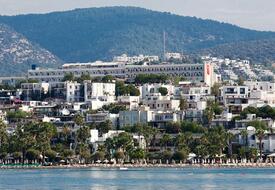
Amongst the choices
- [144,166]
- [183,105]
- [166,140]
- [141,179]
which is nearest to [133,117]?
[183,105]

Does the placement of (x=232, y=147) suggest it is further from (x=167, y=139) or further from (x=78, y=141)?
(x=78, y=141)

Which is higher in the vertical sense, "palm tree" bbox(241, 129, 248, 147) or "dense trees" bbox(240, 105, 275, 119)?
"dense trees" bbox(240, 105, 275, 119)

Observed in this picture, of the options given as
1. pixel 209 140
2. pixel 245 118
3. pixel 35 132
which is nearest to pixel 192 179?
pixel 209 140

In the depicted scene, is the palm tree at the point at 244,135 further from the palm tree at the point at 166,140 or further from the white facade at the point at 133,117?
the white facade at the point at 133,117

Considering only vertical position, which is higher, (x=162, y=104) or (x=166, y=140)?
(x=162, y=104)

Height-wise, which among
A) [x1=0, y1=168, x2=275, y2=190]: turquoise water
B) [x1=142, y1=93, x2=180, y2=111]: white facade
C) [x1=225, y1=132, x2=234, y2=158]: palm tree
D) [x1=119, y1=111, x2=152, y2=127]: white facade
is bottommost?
[x1=0, y1=168, x2=275, y2=190]: turquoise water

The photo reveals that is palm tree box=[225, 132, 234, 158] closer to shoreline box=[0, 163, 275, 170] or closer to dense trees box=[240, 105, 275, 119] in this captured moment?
shoreline box=[0, 163, 275, 170]

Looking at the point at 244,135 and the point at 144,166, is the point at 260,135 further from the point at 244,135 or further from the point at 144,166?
the point at 144,166

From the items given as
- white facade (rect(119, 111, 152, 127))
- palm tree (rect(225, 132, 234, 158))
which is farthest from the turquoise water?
white facade (rect(119, 111, 152, 127))
